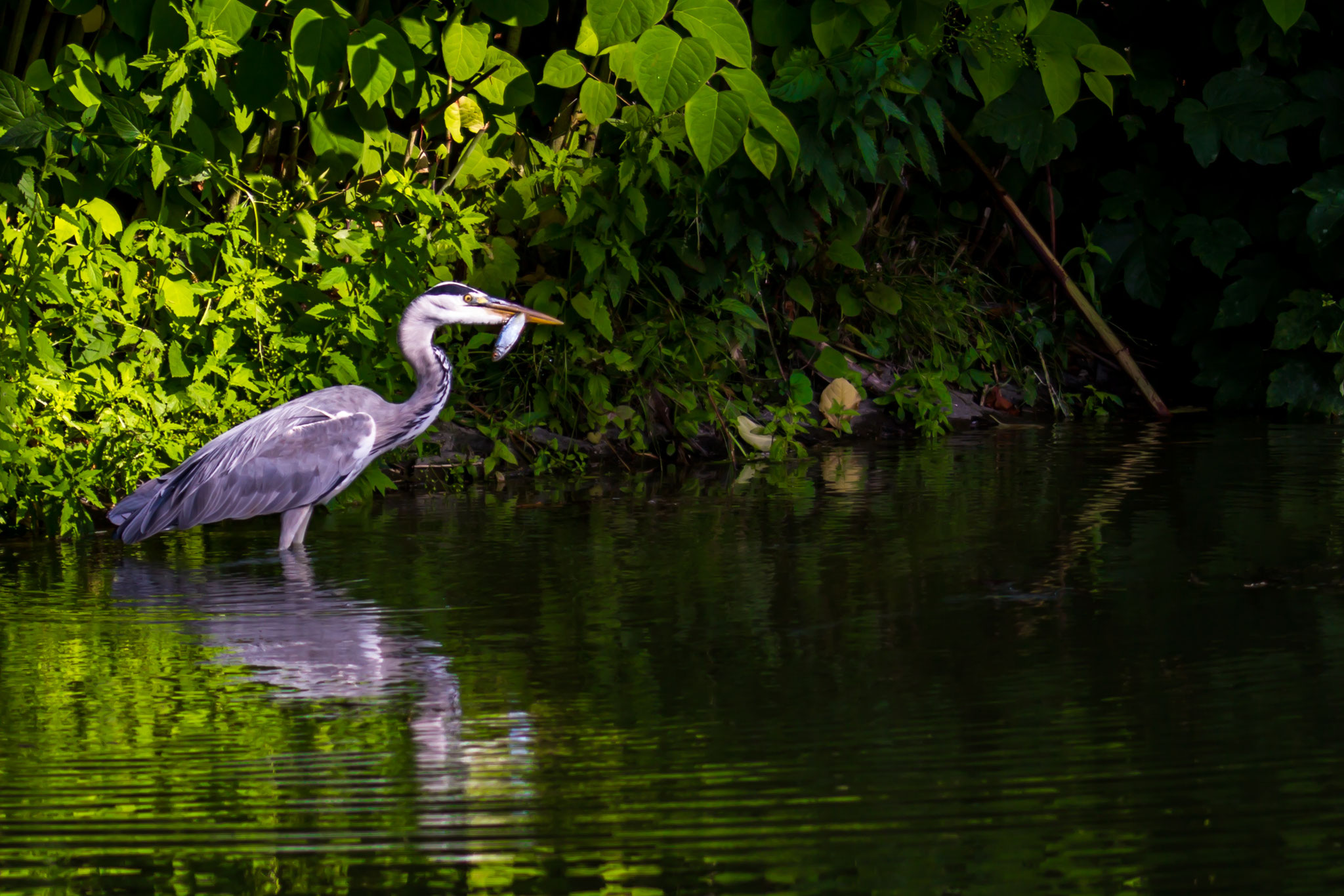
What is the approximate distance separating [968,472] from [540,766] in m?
3.35

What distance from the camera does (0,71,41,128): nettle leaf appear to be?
5004 mm

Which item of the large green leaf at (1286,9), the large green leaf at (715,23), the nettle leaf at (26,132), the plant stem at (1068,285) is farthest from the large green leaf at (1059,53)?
the nettle leaf at (26,132)

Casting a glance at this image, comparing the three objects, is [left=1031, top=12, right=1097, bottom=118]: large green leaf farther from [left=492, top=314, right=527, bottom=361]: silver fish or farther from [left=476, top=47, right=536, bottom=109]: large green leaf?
[left=492, top=314, right=527, bottom=361]: silver fish

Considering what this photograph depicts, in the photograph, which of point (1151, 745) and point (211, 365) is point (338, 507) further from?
point (1151, 745)

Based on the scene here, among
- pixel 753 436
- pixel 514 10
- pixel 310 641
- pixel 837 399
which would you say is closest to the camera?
pixel 310 641

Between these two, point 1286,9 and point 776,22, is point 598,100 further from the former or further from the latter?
point 1286,9

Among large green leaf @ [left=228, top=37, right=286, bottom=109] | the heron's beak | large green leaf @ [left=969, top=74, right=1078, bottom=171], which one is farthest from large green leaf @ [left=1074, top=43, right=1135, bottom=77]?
large green leaf @ [left=228, top=37, right=286, bottom=109]

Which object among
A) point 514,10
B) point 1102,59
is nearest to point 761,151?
point 514,10

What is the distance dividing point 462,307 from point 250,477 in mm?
922

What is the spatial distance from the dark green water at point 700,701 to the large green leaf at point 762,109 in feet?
3.78

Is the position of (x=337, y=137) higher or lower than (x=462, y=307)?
higher

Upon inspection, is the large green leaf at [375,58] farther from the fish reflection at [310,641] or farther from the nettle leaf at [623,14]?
Result: the fish reflection at [310,641]

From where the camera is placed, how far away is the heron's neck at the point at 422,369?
4844 millimetres

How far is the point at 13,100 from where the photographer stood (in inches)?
197
